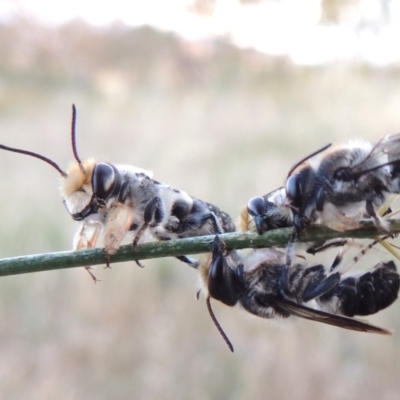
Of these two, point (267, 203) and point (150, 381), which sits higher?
point (267, 203)

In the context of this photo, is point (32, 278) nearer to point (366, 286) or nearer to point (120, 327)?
point (120, 327)

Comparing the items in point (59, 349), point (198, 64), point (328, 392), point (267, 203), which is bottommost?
point (59, 349)

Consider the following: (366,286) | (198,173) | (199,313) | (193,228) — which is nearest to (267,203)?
(366,286)

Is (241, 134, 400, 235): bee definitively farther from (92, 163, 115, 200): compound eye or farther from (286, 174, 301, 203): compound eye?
(92, 163, 115, 200): compound eye

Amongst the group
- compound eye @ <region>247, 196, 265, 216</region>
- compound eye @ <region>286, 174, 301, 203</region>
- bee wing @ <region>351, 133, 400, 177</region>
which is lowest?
compound eye @ <region>247, 196, 265, 216</region>

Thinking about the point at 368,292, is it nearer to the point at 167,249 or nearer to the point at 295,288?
the point at 295,288

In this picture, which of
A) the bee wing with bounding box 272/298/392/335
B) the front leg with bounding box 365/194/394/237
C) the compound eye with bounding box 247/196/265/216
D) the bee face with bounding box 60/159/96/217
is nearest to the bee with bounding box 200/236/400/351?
the bee wing with bounding box 272/298/392/335

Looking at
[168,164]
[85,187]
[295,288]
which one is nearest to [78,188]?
[85,187]
